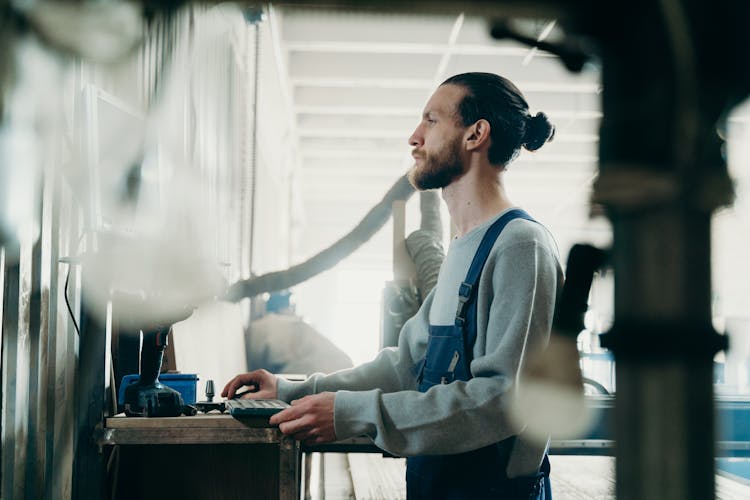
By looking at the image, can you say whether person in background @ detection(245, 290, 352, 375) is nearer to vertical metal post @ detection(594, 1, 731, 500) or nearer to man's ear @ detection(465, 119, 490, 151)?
man's ear @ detection(465, 119, 490, 151)

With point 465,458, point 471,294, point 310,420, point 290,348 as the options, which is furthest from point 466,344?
point 290,348

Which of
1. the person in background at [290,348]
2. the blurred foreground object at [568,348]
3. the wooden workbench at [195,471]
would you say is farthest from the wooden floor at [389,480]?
the blurred foreground object at [568,348]

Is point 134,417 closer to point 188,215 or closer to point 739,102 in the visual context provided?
point 739,102

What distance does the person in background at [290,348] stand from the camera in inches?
204

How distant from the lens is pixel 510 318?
1.40m

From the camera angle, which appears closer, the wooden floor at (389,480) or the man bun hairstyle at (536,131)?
the man bun hairstyle at (536,131)

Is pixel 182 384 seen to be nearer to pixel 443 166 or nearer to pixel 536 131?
pixel 443 166

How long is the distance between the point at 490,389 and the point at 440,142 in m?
0.70

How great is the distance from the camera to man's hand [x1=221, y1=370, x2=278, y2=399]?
1.80m

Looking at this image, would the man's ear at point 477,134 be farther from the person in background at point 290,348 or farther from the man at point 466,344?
the person in background at point 290,348

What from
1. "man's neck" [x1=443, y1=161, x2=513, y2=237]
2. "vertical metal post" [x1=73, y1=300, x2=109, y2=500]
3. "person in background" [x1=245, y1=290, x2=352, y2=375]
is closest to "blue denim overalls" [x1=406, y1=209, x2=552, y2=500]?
"man's neck" [x1=443, y1=161, x2=513, y2=237]

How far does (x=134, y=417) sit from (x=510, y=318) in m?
0.83

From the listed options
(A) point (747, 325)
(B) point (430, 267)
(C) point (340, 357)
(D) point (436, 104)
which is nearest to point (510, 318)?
(D) point (436, 104)

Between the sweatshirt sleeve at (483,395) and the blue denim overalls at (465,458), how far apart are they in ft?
0.20
